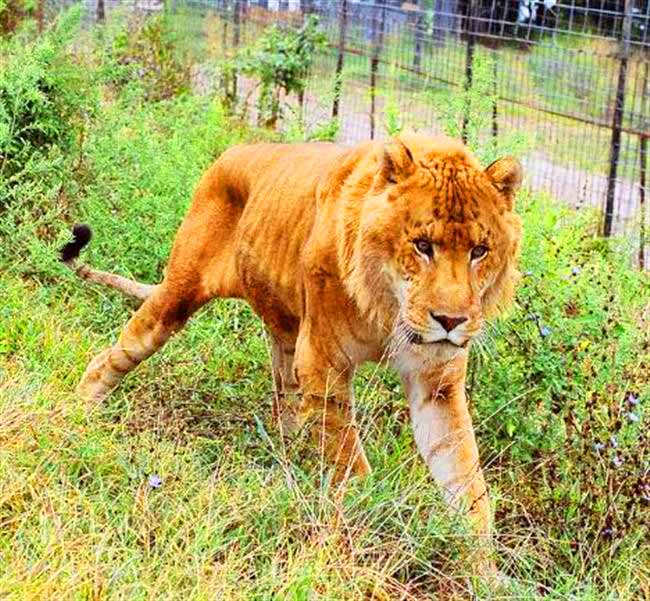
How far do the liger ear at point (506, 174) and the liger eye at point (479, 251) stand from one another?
235 millimetres

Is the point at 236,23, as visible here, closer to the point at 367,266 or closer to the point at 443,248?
the point at 367,266

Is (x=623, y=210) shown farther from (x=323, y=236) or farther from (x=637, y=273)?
(x=323, y=236)

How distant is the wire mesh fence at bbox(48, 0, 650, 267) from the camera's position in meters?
9.35

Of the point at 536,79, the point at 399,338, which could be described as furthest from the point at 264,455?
the point at 536,79

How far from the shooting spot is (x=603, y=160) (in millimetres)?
9680

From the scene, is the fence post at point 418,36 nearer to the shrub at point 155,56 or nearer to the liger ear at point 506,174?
the shrub at point 155,56

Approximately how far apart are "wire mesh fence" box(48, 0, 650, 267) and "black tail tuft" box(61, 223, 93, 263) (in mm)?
2144

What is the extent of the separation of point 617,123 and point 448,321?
5336 mm

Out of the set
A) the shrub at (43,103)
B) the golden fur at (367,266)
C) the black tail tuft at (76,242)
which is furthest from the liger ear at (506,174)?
the shrub at (43,103)

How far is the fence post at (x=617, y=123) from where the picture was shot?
363 inches

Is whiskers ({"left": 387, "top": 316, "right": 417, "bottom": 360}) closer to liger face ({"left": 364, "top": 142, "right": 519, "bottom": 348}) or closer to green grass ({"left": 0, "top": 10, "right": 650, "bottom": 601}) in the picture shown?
liger face ({"left": 364, "top": 142, "right": 519, "bottom": 348})

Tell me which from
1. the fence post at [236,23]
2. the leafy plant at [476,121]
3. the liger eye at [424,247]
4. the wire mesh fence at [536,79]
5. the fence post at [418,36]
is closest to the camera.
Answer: the liger eye at [424,247]

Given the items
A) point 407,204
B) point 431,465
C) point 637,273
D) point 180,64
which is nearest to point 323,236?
point 407,204

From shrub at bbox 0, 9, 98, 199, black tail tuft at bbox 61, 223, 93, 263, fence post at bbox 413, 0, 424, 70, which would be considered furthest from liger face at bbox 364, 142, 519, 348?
fence post at bbox 413, 0, 424, 70
